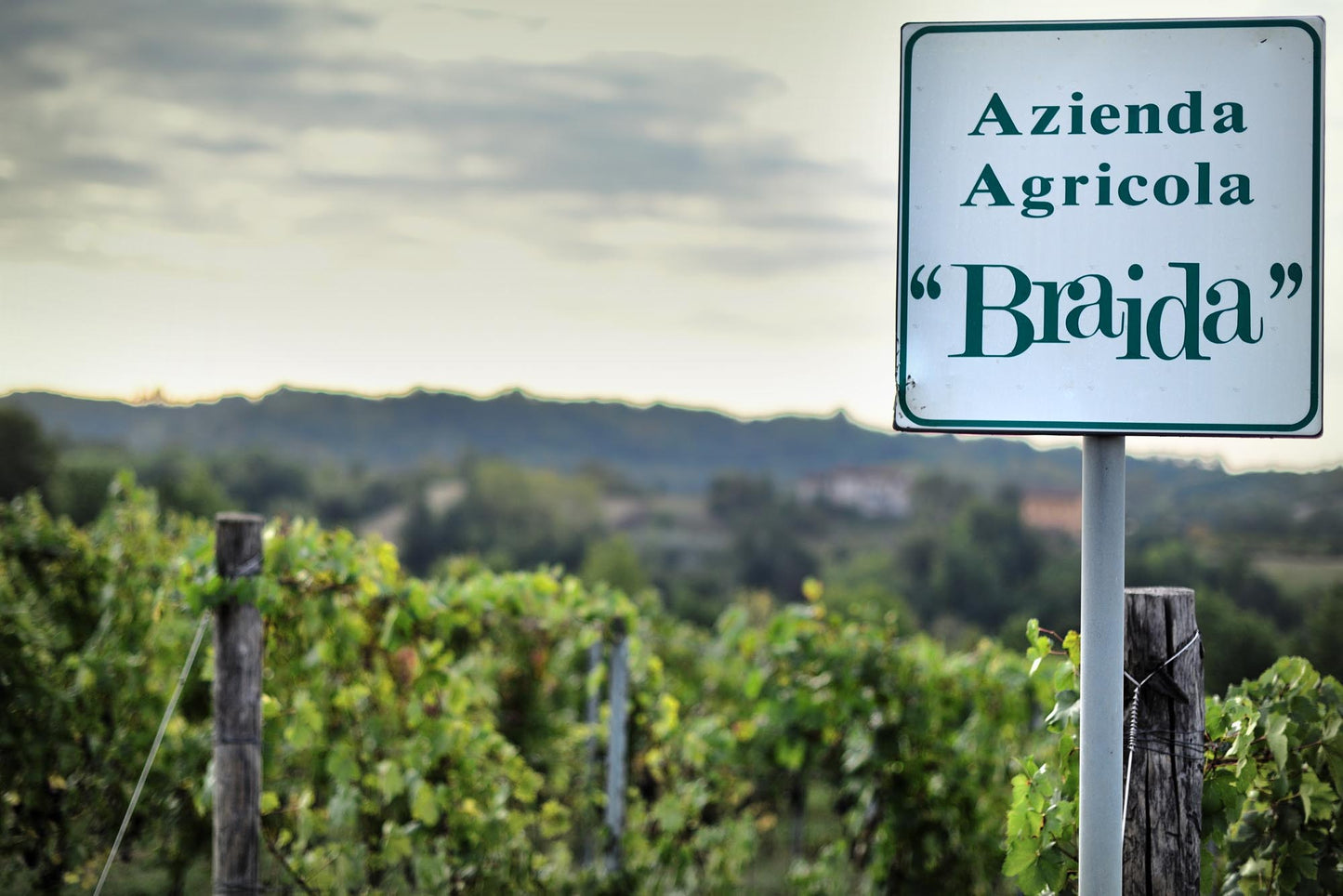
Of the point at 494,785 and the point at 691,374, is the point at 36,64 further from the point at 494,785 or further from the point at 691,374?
the point at 691,374

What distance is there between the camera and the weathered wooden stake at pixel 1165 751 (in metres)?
1.68

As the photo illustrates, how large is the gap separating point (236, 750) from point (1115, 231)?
2.25m

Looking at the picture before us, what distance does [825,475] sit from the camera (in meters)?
30.6

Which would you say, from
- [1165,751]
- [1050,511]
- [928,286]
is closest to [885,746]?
[1165,751]

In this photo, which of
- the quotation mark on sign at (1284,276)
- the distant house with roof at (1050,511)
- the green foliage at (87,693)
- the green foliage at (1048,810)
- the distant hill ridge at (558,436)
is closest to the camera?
the quotation mark on sign at (1284,276)

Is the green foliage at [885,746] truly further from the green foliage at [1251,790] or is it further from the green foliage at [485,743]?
the green foliage at [1251,790]

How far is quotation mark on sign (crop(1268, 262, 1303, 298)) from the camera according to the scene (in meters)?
1.49

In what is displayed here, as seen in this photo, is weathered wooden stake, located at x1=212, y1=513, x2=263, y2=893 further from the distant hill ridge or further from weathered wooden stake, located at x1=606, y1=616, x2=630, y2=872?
the distant hill ridge

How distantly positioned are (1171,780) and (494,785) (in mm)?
2495

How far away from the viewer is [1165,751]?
1.70m

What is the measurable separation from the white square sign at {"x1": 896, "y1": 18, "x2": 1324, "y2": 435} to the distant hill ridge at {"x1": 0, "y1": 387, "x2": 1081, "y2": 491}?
89.8 feet

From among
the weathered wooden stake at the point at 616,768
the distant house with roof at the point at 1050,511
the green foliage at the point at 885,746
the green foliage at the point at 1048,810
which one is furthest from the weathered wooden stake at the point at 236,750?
the distant house with roof at the point at 1050,511

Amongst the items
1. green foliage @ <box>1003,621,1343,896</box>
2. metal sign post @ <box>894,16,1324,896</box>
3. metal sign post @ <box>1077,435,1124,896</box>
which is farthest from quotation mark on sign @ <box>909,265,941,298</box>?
green foliage @ <box>1003,621,1343,896</box>

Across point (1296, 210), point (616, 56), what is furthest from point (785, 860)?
point (616, 56)
